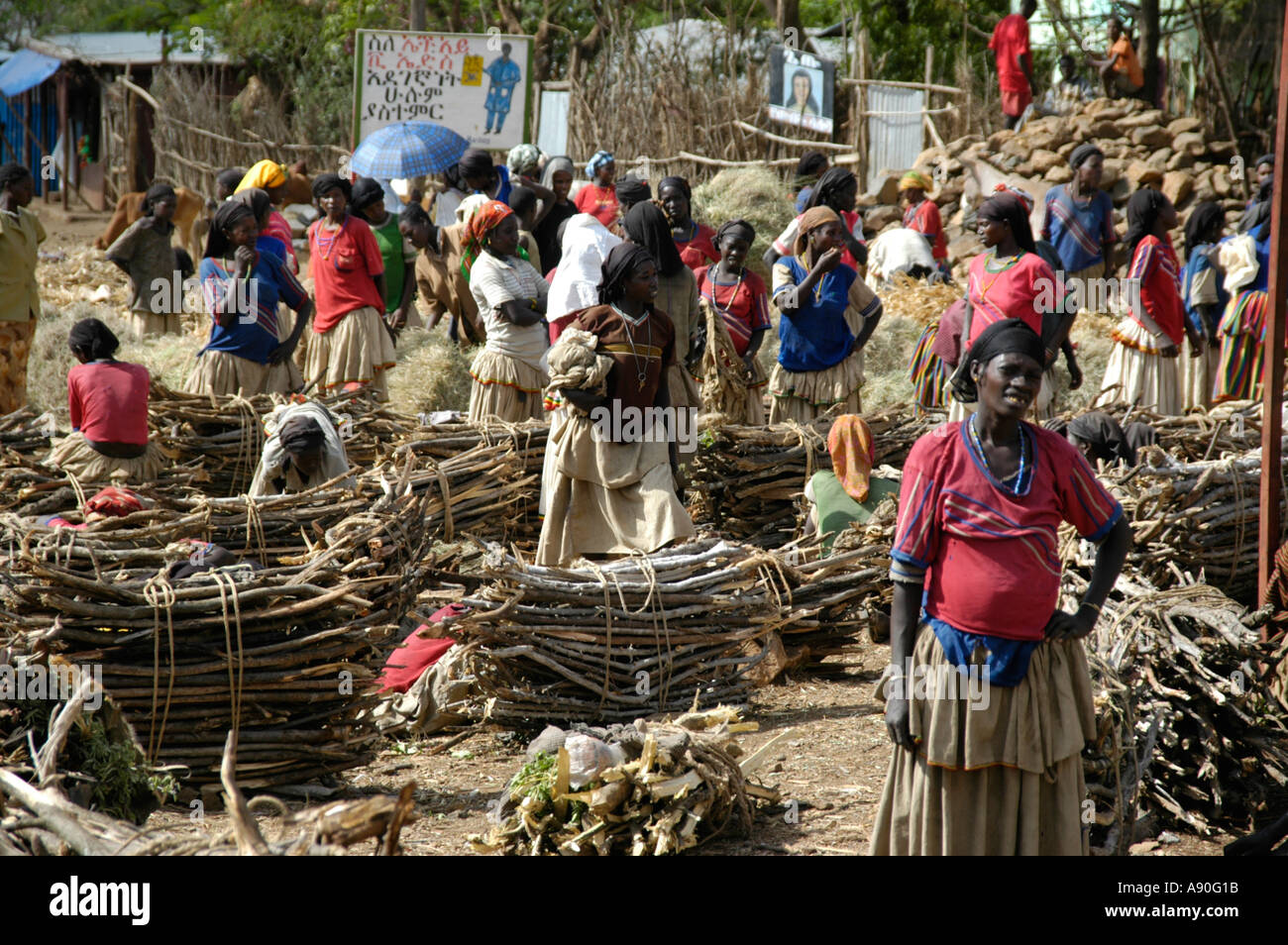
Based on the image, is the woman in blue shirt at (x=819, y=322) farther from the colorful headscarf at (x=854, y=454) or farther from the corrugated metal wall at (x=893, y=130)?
the corrugated metal wall at (x=893, y=130)

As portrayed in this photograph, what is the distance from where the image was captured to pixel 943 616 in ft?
10.9

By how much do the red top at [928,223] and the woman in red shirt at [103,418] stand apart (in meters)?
9.07

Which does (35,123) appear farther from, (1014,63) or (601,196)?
(601,196)

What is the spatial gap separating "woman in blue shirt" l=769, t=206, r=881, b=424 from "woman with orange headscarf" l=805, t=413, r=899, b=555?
114 cm

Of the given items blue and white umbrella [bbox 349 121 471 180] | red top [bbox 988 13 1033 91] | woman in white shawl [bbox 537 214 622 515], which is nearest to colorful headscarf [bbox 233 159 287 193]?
blue and white umbrella [bbox 349 121 471 180]

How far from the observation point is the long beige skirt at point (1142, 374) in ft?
28.4

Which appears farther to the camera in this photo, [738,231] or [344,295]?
[344,295]

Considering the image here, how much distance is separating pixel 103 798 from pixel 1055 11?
56.2 feet

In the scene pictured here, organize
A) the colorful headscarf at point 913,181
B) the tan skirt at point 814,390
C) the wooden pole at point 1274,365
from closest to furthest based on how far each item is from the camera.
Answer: the wooden pole at point 1274,365, the tan skirt at point 814,390, the colorful headscarf at point 913,181

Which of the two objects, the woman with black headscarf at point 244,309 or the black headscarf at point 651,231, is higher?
the black headscarf at point 651,231

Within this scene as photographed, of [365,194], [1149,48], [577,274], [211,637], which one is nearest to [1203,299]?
[577,274]

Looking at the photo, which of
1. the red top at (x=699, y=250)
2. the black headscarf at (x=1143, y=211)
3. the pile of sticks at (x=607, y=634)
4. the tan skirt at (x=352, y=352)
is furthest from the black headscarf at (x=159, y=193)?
the black headscarf at (x=1143, y=211)

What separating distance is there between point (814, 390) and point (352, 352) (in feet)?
9.66

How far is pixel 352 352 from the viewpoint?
28.9 feet
